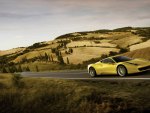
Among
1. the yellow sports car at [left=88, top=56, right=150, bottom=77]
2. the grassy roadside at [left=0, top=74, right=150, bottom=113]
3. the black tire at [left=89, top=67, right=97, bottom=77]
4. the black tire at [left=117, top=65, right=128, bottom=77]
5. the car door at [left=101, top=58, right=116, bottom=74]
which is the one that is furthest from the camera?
the black tire at [left=89, top=67, right=97, bottom=77]

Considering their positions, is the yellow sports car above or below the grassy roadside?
above

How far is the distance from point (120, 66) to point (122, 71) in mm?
314

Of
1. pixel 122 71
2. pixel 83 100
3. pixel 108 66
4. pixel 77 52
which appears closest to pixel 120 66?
pixel 122 71

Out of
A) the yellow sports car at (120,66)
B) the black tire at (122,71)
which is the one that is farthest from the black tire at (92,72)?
the black tire at (122,71)

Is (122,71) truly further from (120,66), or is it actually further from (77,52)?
(77,52)

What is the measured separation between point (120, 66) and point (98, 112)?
829 centimetres

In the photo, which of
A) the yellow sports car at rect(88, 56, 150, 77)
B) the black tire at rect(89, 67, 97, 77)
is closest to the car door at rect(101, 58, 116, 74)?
the yellow sports car at rect(88, 56, 150, 77)

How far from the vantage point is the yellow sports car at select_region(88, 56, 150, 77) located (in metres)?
19.1

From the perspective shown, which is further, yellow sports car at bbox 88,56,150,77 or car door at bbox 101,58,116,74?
car door at bbox 101,58,116,74

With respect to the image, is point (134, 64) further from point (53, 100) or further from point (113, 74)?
point (53, 100)

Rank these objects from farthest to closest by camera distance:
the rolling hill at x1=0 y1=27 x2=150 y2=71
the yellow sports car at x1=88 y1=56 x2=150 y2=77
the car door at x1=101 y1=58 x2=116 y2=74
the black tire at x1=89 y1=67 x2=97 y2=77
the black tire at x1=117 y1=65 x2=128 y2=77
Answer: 1. the rolling hill at x1=0 y1=27 x2=150 y2=71
2. the black tire at x1=89 y1=67 x2=97 y2=77
3. the car door at x1=101 y1=58 x2=116 y2=74
4. the black tire at x1=117 y1=65 x2=128 y2=77
5. the yellow sports car at x1=88 y1=56 x2=150 y2=77

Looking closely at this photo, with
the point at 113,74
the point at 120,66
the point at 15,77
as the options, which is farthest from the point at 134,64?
the point at 15,77

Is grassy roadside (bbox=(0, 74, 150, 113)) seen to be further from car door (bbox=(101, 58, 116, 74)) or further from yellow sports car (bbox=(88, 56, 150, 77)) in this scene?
car door (bbox=(101, 58, 116, 74))

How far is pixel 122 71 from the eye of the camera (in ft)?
65.2
